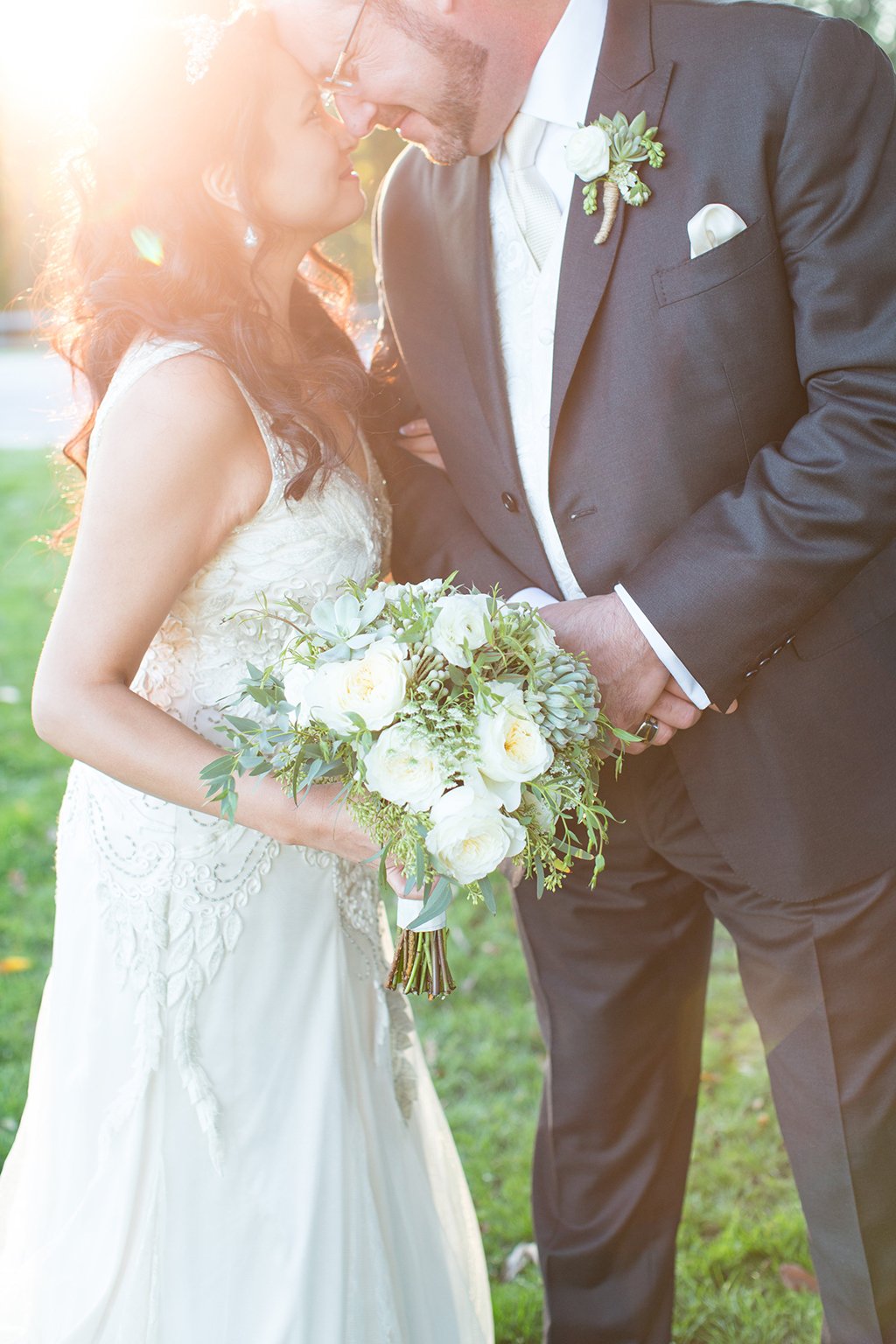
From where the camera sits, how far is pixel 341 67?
7.46 ft

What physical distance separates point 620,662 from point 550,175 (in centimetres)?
97

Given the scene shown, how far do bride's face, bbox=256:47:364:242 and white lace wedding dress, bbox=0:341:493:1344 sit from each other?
0.40m

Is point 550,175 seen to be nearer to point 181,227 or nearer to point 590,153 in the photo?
point 590,153

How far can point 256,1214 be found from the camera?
2217 millimetres

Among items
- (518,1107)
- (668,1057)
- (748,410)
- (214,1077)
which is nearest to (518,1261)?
(518,1107)

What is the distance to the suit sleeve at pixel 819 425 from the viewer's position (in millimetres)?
2021

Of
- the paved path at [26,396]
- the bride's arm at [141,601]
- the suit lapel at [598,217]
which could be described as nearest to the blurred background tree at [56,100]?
the bride's arm at [141,601]

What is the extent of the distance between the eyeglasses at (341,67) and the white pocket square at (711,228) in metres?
0.72

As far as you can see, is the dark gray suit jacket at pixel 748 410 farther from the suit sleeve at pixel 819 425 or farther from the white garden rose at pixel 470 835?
the white garden rose at pixel 470 835

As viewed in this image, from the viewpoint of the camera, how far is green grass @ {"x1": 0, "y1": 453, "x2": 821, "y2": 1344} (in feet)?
9.54

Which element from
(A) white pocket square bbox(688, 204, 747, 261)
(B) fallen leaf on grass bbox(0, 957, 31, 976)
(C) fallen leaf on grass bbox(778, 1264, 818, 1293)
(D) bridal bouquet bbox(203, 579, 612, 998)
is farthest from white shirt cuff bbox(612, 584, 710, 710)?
(B) fallen leaf on grass bbox(0, 957, 31, 976)

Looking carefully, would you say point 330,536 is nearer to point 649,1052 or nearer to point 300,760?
point 300,760

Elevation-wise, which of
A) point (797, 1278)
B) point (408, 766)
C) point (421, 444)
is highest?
point (421, 444)

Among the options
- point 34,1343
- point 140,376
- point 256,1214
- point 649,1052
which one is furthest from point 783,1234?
point 140,376
